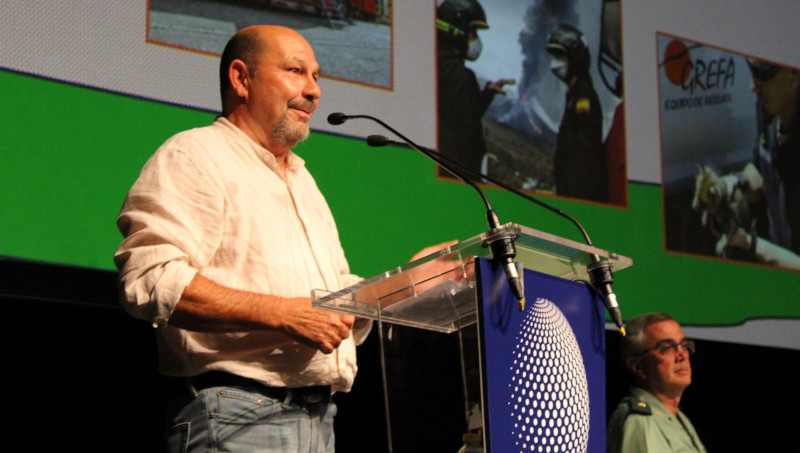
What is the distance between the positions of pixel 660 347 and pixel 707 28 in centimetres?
137

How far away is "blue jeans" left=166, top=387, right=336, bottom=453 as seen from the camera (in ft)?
5.82

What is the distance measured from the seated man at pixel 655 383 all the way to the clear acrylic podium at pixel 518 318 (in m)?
1.68

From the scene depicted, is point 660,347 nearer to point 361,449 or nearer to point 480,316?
point 361,449

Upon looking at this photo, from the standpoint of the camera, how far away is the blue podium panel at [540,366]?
60.8 inches

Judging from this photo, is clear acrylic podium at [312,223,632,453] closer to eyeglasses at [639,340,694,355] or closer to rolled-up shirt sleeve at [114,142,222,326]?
rolled-up shirt sleeve at [114,142,222,326]

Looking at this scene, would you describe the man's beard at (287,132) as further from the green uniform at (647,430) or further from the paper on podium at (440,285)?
the green uniform at (647,430)

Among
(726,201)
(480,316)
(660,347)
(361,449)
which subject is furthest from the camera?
(726,201)

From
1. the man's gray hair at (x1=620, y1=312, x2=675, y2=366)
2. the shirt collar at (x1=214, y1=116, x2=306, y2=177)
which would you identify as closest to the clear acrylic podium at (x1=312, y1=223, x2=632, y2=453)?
the shirt collar at (x1=214, y1=116, x2=306, y2=177)

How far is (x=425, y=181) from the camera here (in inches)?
123

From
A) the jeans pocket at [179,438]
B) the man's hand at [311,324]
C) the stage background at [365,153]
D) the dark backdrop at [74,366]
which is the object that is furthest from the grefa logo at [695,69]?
the jeans pocket at [179,438]

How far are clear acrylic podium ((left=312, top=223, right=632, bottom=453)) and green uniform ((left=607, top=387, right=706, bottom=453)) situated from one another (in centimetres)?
162

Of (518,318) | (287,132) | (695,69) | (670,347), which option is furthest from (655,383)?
(518,318)

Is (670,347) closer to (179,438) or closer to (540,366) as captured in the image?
(540,366)

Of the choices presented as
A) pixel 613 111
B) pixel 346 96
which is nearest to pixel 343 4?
pixel 346 96
